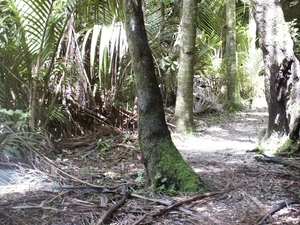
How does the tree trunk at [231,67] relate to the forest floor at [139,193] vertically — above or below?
above

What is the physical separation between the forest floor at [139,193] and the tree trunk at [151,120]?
0.49 ft

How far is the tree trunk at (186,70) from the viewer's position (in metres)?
6.21

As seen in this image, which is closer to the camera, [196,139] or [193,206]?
[193,206]

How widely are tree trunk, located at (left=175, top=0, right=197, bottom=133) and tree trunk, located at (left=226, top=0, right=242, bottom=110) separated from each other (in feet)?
11.5

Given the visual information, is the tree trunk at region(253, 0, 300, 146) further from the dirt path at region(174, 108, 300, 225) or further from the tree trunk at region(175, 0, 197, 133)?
the tree trunk at region(175, 0, 197, 133)

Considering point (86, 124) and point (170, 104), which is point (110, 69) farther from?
point (170, 104)

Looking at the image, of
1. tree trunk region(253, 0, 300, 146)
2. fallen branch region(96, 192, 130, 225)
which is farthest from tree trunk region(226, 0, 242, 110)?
fallen branch region(96, 192, 130, 225)

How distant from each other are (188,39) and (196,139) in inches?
64.2

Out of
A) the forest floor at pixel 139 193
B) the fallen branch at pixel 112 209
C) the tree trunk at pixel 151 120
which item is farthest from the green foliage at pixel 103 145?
the fallen branch at pixel 112 209

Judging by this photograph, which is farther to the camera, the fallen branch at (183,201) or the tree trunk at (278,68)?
the tree trunk at (278,68)

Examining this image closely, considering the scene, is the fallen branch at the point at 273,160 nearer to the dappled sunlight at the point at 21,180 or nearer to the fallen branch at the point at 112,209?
the fallen branch at the point at 112,209

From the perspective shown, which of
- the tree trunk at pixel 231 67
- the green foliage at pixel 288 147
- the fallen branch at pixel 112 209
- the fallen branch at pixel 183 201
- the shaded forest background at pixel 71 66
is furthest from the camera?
the tree trunk at pixel 231 67

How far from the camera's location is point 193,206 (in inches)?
107

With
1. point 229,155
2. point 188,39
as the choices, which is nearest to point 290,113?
point 229,155
